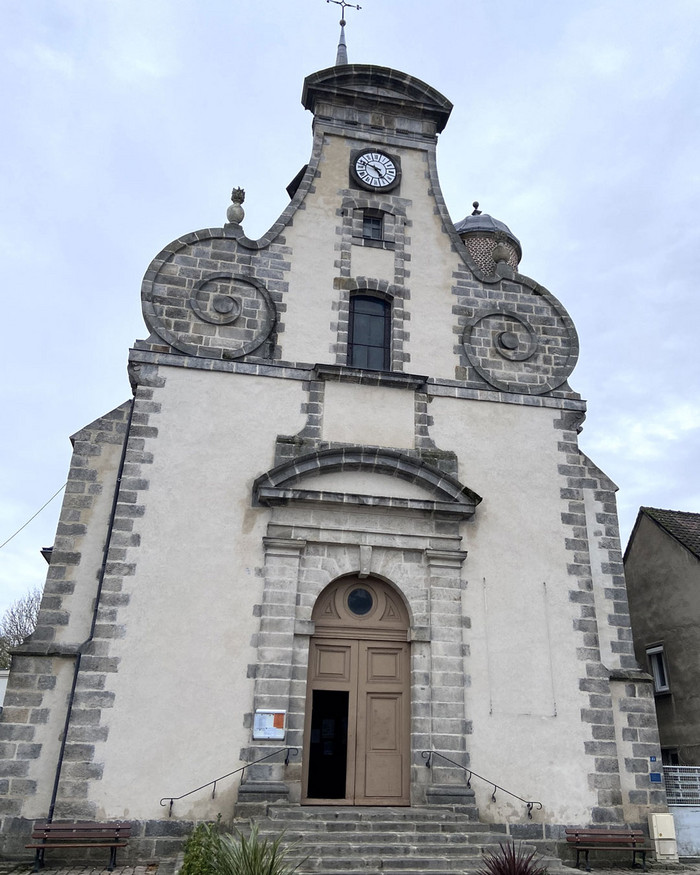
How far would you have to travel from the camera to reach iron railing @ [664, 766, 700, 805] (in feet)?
31.5

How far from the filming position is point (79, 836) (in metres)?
7.57

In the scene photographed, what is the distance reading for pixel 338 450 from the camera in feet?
31.8

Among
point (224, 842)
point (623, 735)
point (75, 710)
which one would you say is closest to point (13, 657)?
point (75, 710)

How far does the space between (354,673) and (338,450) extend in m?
2.84

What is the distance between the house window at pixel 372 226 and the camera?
1173 centimetres

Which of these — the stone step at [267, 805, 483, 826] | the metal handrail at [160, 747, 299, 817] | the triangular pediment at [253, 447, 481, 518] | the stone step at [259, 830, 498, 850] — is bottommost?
the stone step at [259, 830, 498, 850]

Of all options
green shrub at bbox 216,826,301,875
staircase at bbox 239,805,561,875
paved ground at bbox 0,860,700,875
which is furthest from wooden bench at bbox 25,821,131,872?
green shrub at bbox 216,826,301,875

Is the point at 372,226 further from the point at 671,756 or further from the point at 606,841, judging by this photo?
the point at 671,756

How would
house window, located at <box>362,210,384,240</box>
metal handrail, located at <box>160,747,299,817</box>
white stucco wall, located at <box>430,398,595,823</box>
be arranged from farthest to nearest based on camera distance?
house window, located at <box>362,210,384,240</box> < white stucco wall, located at <box>430,398,595,823</box> < metal handrail, located at <box>160,747,299,817</box>

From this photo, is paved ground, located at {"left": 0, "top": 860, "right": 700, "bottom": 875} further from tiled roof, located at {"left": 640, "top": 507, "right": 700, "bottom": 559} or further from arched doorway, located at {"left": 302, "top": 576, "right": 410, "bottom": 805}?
tiled roof, located at {"left": 640, "top": 507, "right": 700, "bottom": 559}

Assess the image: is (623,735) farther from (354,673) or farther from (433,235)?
(433,235)

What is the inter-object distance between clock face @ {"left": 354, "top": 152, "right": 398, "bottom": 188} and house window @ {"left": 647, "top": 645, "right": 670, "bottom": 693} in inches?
374

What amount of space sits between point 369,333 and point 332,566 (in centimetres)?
371

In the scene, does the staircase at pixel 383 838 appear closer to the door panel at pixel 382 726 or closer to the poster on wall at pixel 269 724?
the door panel at pixel 382 726
